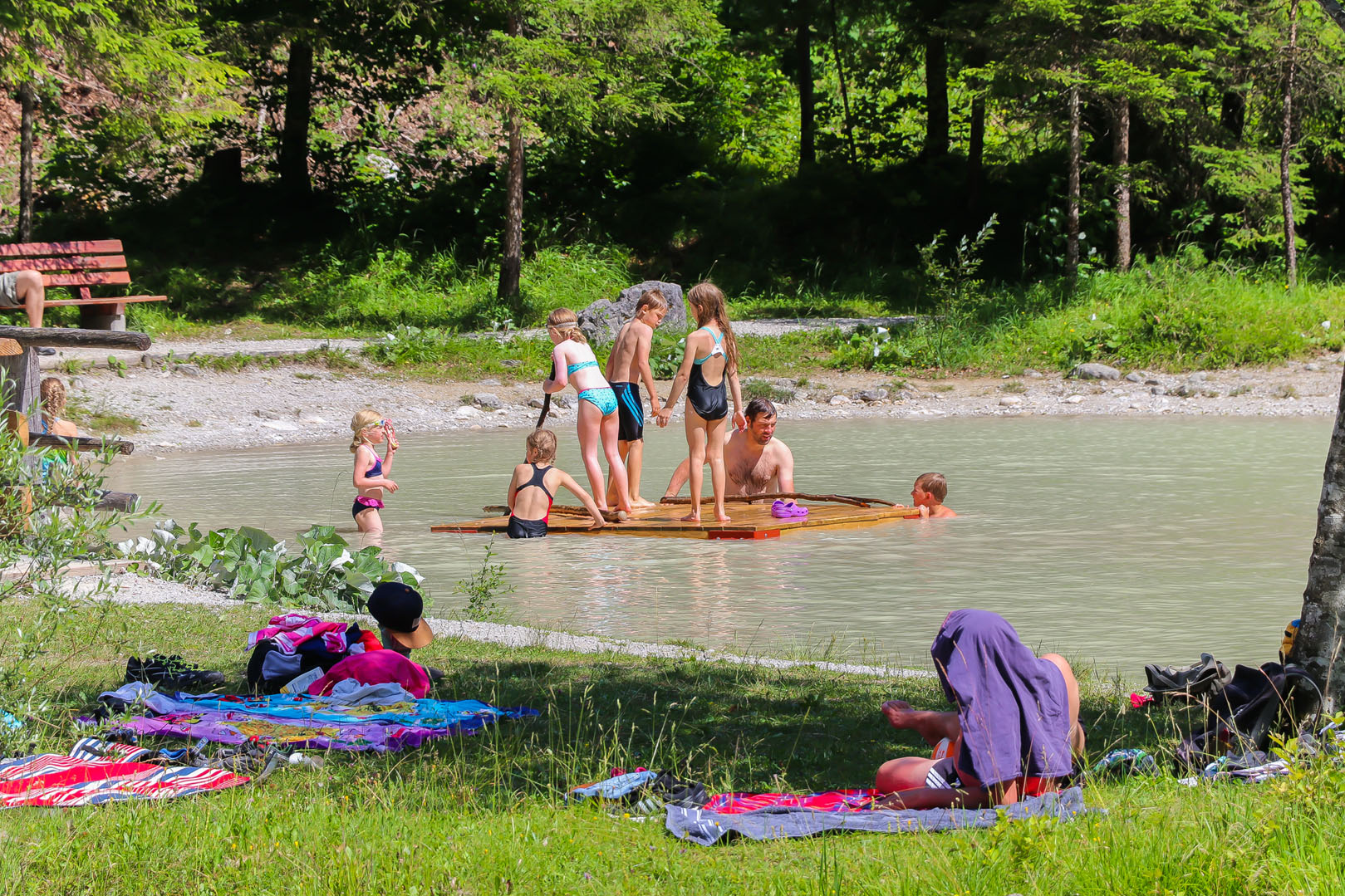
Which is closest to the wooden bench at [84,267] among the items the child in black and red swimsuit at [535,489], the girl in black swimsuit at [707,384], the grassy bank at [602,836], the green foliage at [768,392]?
the green foliage at [768,392]

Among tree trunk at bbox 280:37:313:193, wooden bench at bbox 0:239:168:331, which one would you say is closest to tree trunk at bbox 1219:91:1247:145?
tree trunk at bbox 280:37:313:193

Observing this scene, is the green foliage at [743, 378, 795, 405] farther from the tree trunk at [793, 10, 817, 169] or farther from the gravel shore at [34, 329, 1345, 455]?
the tree trunk at [793, 10, 817, 169]

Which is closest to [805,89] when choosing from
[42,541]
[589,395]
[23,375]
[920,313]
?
[920,313]

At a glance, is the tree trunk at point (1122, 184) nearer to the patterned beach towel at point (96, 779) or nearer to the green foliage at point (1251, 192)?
the green foliage at point (1251, 192)

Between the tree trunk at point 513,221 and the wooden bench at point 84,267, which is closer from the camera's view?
the wooden bench at point 84,267

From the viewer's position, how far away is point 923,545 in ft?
35.1

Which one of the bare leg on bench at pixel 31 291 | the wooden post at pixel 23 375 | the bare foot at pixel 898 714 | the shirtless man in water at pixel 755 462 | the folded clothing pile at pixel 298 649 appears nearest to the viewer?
the bare foot at pixel 898 714

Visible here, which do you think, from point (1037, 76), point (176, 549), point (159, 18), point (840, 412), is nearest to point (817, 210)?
point (1037, 76)

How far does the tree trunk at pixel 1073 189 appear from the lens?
23.2 metres

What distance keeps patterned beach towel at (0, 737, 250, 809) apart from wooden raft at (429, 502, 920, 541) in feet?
21.7

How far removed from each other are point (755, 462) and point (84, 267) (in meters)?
14.6

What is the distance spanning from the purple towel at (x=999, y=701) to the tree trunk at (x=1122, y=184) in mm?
20438

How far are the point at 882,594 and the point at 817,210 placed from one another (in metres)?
24.0

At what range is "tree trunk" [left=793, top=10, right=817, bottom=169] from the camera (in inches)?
1231
